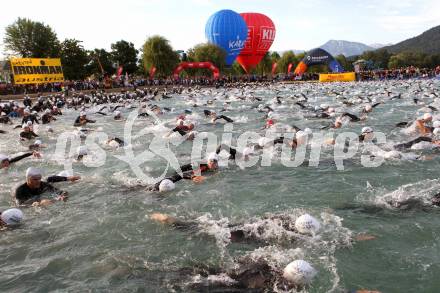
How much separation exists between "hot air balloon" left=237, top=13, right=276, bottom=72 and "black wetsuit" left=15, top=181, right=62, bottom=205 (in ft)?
229

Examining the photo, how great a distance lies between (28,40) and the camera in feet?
204

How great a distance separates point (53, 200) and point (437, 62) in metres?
137

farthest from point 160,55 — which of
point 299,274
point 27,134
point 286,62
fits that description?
point 299,274

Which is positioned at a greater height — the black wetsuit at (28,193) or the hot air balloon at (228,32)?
the hot air balloon at (228,32)

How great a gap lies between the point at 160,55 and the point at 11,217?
57.2 meters

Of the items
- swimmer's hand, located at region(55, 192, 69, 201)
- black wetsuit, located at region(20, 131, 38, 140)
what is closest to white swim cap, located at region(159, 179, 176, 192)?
Result: swimmer's hand, located at region(55, 192, 69, 201)

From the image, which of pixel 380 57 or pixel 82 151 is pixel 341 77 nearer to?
pixel 82 151

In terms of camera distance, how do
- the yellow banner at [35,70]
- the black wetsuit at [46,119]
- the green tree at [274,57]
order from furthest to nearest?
the green tree at [274,57]
the yellow banner at [35,70]
the black wetsuit at [46,119]

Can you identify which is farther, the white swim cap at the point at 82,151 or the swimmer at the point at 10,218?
the white swim cap at the point at 82,151

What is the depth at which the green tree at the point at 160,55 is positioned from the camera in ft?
205

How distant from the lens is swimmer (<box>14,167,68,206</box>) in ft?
28.8

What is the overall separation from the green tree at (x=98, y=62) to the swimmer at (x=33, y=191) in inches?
2661

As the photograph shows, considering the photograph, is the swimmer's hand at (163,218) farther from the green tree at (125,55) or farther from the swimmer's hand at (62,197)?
the green tree at (125,55)

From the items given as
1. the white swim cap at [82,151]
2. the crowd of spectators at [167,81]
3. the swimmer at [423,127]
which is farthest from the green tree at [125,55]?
the swimmer at [423,127]
